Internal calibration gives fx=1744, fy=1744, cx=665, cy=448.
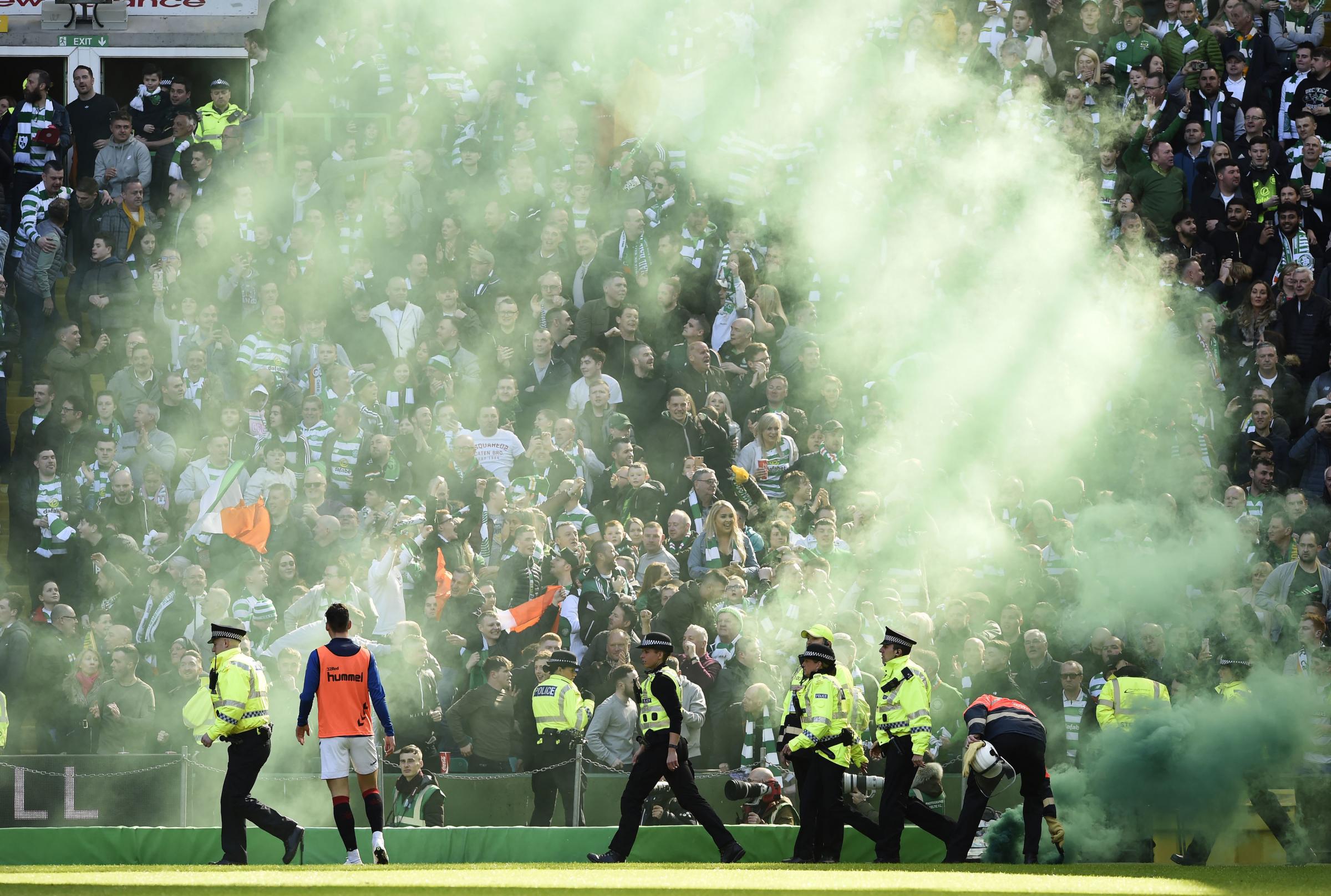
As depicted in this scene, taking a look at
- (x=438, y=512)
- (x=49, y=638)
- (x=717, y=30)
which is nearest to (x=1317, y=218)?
(x=717, y=30)

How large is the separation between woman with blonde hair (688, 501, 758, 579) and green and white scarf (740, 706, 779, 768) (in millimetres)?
1520

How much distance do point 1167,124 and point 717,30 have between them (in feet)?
15.3

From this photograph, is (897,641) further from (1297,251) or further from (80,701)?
(1297,251)

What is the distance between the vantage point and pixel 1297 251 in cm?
1680

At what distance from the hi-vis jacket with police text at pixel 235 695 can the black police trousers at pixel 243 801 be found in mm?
80

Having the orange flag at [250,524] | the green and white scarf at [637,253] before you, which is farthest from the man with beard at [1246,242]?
the orange flag at [250,524]

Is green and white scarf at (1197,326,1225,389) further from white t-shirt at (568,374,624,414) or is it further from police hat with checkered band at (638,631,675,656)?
police hat with checkered band at (638,631,675,656)

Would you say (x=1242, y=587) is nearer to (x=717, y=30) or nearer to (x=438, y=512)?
(x=438, y=512)

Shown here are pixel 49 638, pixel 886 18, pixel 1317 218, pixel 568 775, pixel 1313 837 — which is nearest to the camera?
pixel 1313 837

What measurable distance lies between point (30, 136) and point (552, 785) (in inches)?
365

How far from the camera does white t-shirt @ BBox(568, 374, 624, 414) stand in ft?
49.0

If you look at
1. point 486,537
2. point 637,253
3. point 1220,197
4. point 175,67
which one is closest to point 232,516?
point 486,537

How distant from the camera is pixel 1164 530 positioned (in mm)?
14688

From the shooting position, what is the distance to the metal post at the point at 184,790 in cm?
1193
